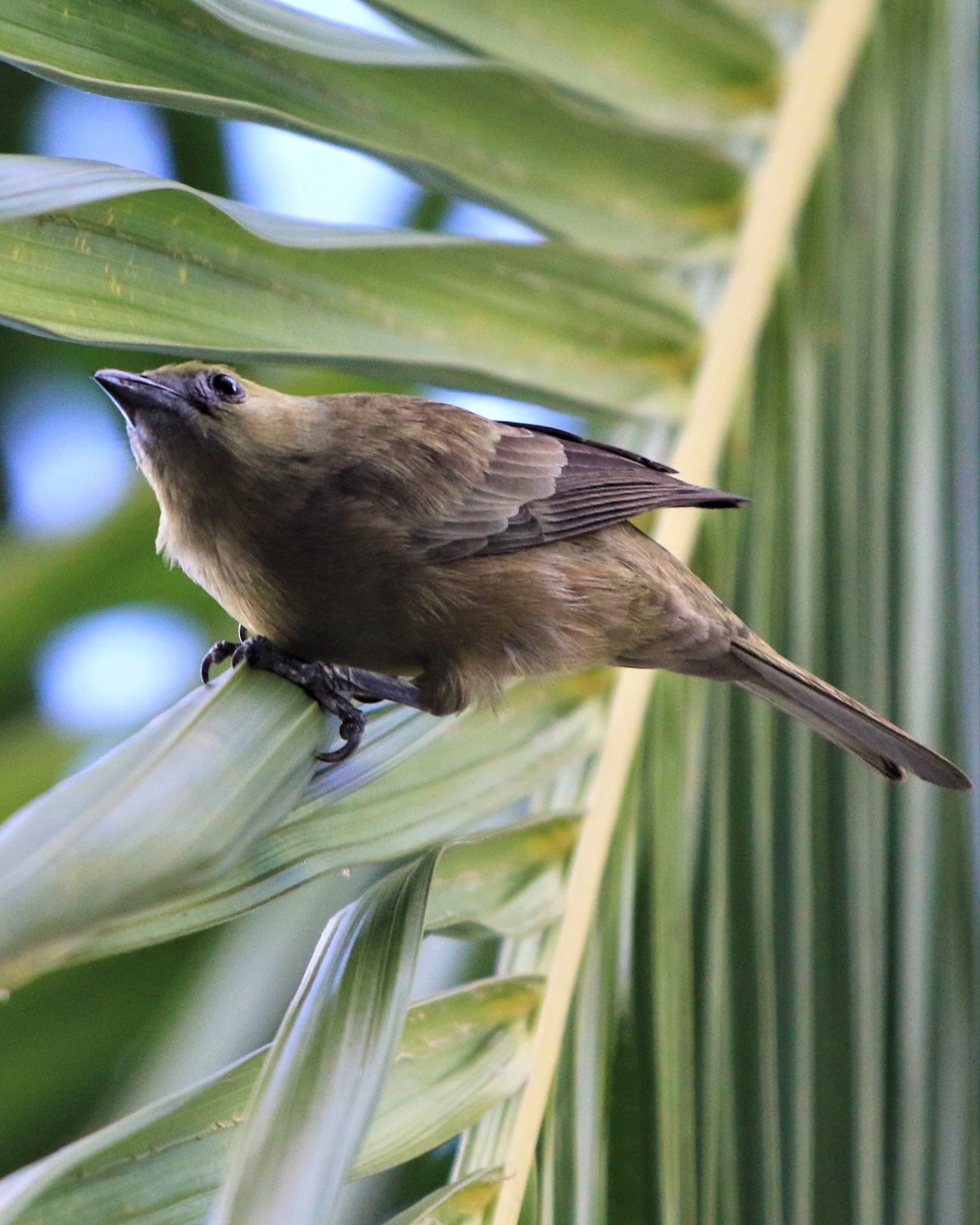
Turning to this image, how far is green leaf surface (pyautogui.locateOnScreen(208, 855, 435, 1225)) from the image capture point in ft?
3.34

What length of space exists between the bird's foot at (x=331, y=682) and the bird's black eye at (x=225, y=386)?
39cm

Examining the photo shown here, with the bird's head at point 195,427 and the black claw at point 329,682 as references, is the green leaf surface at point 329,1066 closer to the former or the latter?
the black claw at point 329,682

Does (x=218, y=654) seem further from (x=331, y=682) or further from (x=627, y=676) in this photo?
(x=627, y=676)

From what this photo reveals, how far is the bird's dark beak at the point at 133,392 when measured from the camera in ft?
6.23

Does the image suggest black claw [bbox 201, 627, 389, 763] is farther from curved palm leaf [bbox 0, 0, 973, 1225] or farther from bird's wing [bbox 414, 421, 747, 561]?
bird's wing [bbox 414, 421, 747, 561]

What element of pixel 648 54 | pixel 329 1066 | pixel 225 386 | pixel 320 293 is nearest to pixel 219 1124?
pixel 329 1066

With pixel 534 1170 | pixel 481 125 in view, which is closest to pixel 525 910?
pixel 534 1170

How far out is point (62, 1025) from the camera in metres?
1.96

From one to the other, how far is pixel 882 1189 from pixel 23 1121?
1240 millimetres

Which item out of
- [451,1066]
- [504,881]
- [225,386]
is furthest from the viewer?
[225,386]

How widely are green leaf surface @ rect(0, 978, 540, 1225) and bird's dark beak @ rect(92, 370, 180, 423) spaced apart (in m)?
1.01

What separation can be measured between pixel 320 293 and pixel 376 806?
2.23 feet

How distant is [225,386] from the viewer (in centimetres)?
209

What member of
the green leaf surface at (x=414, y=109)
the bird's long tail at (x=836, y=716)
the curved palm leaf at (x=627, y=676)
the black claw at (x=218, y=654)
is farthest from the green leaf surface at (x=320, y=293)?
the black claw at (x=218, y=654)
